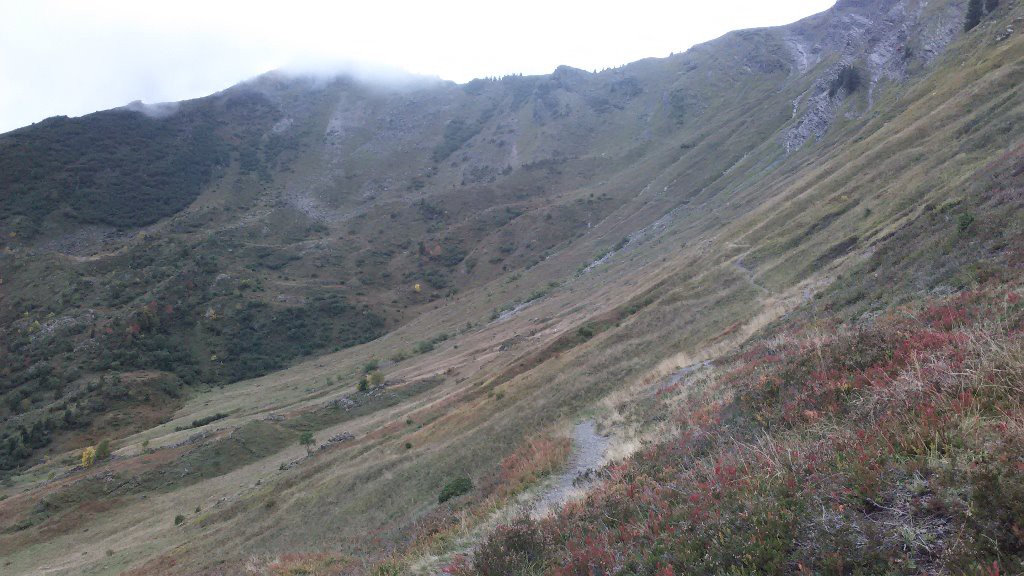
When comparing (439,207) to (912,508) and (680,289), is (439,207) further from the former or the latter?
(912,508)

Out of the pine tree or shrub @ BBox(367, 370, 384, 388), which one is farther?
the pine tree

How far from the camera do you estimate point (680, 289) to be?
120 ft

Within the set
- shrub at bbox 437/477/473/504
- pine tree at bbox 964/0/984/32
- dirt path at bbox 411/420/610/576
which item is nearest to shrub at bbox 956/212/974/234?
dirt path at bbox 411/420/610/576

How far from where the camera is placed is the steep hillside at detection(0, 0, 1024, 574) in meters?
16.0

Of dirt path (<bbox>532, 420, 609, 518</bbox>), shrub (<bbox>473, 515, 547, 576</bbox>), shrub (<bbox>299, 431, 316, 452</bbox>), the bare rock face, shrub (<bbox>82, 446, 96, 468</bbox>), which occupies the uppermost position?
the bare rock face

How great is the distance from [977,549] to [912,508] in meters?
0.72

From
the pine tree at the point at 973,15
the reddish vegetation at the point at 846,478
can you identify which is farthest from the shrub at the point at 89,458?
the pine tree at the point at 973,15

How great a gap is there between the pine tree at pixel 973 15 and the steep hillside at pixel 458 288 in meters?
5.27

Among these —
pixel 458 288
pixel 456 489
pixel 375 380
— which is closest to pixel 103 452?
pixel 375 380

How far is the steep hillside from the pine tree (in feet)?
17.3

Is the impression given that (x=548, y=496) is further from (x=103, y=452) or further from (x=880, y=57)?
(x=880, y=57)

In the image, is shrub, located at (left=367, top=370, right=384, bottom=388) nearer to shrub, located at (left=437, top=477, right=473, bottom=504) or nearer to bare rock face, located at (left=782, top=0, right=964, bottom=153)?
shrub, located at (left=437, top=477, right=473, bottom=504)

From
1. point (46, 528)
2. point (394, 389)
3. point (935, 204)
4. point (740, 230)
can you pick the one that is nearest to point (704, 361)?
point (935, 204)

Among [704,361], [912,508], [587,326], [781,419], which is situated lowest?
[587,326]
